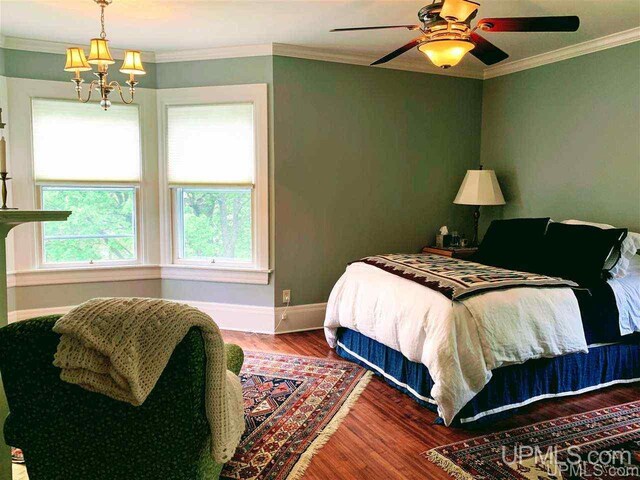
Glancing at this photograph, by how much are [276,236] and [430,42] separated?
7.60ft

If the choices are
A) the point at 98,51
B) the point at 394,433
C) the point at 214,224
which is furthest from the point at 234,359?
the point at 214,224

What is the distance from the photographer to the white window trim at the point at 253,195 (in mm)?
4301

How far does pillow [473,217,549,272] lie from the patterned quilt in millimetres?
335

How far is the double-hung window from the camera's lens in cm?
423

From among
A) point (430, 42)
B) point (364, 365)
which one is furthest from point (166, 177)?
point (430, 42)

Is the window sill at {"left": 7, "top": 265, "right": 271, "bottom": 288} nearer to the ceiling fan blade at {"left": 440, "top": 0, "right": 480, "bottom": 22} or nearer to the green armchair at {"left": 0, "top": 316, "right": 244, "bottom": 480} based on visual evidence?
the ceiling fan blade at {"left": 440, "top": 0, "right": 480, "bottom": 22}

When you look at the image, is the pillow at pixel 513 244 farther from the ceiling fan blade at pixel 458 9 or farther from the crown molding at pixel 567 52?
the ceiling fan blade at pixel 458 9

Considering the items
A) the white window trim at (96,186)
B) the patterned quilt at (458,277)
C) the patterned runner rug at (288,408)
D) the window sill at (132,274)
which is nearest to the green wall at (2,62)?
the white window trim at (96,186)

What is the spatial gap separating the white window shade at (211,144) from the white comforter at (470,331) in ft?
6.40

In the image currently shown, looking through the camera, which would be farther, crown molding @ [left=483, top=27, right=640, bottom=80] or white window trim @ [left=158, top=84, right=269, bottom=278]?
white window trim @ [left=158, top=84, right=269, bottom=278]

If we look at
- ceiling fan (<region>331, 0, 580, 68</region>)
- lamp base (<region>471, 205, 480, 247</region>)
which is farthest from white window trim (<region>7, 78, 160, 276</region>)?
lamp base (<region>471, 205, 480, 247</region>)

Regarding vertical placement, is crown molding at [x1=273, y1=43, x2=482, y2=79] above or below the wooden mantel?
above

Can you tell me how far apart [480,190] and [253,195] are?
2.13 meters

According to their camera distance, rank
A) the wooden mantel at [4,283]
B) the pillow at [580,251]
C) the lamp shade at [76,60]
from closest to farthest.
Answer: the wooden mantel at [4,283] < the lamp shade at [76,60] < the pillow at [580,251]
